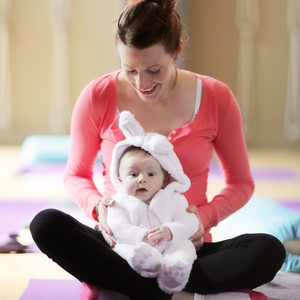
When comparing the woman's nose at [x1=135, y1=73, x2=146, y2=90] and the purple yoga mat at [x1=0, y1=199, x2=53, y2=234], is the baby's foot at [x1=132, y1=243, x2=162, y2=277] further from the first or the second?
the purple yoga mat at [x1=0, y1=199, x2=53, y2=234]

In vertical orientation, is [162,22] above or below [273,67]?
above

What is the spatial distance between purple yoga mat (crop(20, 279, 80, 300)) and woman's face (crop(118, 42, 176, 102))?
586 mm

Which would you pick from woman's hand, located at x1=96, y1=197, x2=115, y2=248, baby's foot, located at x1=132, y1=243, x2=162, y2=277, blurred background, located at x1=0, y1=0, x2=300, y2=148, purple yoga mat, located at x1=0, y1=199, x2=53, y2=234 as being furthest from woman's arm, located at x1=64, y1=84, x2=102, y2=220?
blurred background, located at x1=0, y1=0, x2=300, y2=148

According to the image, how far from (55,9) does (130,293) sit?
8.92 ft

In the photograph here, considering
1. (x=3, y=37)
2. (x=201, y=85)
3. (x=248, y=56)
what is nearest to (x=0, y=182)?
(x=3, y=37)

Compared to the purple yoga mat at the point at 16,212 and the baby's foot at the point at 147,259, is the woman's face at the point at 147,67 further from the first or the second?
the purple yoga mat at the point at 16,212

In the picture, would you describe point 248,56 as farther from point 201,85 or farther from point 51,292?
point 51,292

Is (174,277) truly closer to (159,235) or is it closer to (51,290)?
(159,235)

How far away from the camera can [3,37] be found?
12.5 ft

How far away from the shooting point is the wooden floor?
5.78 ft

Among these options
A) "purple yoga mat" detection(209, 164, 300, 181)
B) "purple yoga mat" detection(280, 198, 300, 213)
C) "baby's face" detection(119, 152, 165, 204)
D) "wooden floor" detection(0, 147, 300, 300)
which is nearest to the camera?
"baby's face" detection(119, 152, 165, 204)

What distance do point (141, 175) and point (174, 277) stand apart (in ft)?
0.86

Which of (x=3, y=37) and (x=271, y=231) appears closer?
(x=271, y=231)

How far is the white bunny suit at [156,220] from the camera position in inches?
53.3
